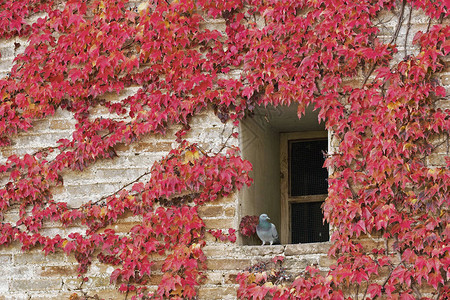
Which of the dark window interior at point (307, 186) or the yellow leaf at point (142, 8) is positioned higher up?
the yellow leaf at point (142, 8)

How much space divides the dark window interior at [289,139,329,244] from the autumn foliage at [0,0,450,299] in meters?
1.02

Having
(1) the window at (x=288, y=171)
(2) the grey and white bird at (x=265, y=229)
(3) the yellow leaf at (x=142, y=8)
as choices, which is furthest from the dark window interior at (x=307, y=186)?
(3) the yellow leaf at (x=142, y=8)

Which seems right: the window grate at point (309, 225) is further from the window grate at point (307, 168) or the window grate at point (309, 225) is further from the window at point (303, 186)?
the window grate at point (307, 168)

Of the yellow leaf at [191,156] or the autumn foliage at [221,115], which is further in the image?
the yellow leaf at [191,156]

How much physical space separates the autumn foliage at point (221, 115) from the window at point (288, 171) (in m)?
0.40

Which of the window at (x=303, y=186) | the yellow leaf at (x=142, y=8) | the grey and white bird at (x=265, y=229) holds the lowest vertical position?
the grey and white bird at (x=265, y=229)

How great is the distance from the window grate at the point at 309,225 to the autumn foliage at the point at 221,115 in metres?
1.06

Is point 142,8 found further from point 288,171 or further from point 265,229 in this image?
point 265,229

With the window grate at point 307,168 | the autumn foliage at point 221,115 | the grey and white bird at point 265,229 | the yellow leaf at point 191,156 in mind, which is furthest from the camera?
the window grate at point 307,168

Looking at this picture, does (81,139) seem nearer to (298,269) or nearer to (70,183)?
(70,183)

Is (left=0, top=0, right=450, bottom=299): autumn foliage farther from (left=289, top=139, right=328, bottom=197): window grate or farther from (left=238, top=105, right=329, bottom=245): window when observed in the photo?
(left=289, top=139, right=328, bottom=197): window grate

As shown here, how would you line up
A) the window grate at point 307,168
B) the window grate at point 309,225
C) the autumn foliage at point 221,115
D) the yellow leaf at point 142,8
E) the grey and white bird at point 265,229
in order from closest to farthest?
the autumn foliage at point 221,115, the grey and white bird at point 265,229, the yellow leaf at point 142,8, the window grate at point 309,225, the window grate at point 307,168

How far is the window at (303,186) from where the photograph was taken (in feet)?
23.4

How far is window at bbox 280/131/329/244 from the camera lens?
7.12 m
